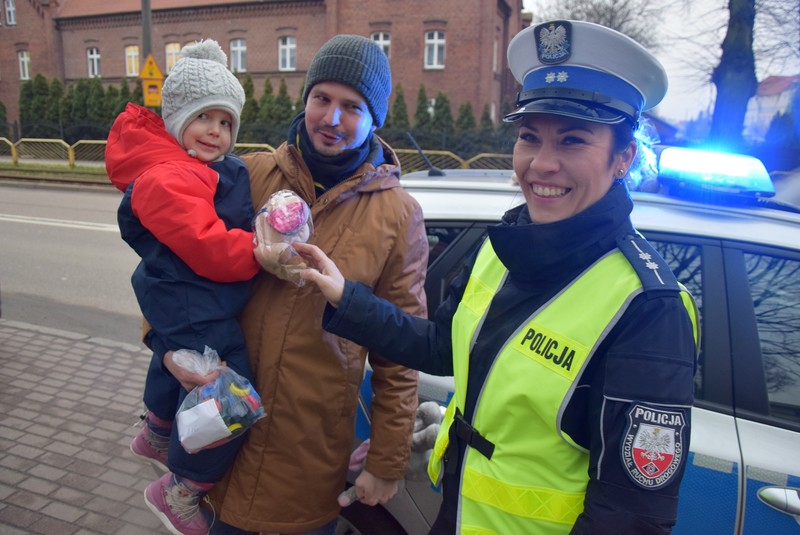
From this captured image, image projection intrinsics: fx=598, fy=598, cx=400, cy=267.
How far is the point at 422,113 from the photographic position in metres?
26.4

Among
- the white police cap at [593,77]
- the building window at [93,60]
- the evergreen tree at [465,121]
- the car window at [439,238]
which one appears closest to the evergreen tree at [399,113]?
the evergreen tree at [465,121]

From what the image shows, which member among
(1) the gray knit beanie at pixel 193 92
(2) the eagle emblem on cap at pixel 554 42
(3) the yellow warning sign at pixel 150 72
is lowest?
(1) the gray knit beanie at pixel 193 92

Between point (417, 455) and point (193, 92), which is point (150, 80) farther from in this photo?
point (417, 455)

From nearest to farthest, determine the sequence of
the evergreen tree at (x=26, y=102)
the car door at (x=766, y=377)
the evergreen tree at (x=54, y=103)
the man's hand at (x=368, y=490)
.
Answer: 1. the car door at (x=766, y=377)
2. the man's hand at (x=368, y=490)
3. the evergreen tree at (x=54, y=103)
4. the evergreen tree at (x=26, y=102)

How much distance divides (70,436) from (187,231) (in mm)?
2810

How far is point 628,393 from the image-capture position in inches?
42.8

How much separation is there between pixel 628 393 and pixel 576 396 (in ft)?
0.37

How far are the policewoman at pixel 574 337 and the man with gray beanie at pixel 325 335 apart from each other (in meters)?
0.41

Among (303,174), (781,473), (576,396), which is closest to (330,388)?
(303,174)

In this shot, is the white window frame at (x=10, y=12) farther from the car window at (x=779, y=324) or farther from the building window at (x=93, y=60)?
the car window at (x=779, y=324)

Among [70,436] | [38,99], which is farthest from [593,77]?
[38,99]

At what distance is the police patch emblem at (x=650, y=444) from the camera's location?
1.08 metres

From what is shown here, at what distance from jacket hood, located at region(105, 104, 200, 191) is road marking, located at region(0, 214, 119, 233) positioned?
31.3ft

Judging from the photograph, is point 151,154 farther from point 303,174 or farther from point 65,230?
point 65,230
